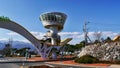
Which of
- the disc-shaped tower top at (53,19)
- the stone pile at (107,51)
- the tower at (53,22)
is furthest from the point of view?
the disc-shaped tower top at (53,19)

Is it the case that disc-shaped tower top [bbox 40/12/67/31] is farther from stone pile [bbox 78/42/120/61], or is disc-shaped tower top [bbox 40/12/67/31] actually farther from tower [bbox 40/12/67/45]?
stone pile [bbox 78/42/120/61]

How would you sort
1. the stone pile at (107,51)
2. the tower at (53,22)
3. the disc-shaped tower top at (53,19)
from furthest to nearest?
the disc-shaped tower top at (53,19), the tower at (53,22), the stone pile at (107,51)

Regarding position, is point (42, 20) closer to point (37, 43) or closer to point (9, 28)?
point (37, 43)

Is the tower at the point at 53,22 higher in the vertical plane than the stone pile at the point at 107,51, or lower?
higher

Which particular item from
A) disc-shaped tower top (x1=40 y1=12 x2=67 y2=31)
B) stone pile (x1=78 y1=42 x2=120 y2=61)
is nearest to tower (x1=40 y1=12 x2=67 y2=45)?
disc-shaped tower top (x1=40 y1=12 x2=67 y2=31)

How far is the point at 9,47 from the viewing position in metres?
133

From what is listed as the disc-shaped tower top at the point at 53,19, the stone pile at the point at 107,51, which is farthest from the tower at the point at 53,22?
the stone pile at the point at 107,51

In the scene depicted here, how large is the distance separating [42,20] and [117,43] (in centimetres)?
3288

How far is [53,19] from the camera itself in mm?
71312

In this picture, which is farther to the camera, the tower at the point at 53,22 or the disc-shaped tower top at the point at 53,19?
the disc-shaped tower top at the point at 53,19

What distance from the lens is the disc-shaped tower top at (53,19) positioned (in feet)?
235

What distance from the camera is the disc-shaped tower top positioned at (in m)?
71.6

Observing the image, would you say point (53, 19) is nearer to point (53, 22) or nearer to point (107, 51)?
point (53, 22)

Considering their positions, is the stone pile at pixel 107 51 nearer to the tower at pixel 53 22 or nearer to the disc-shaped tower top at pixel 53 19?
the tower at pixel 53 22
